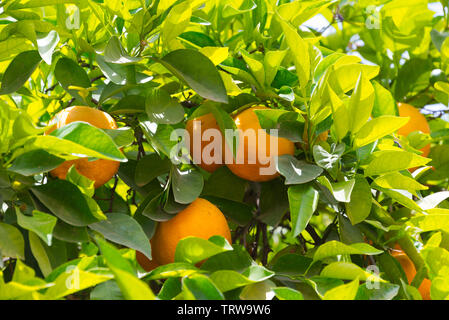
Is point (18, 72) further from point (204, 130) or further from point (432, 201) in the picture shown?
point (432, 201)

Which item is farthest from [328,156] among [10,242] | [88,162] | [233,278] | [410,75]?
[410,75]

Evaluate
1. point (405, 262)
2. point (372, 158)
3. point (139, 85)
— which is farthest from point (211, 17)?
point (405, 262)

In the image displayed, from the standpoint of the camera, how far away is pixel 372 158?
3.28 feet

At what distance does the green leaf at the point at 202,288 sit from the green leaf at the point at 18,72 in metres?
0.46

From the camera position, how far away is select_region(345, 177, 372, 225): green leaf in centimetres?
95

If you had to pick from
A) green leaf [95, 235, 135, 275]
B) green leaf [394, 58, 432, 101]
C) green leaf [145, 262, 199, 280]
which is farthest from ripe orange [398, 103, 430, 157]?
green leaf [95, 235, 135, 275]

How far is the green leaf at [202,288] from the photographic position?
0.75 meters

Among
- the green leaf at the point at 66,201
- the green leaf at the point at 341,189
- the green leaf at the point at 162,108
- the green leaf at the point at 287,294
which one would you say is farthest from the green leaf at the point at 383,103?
the green leaf at the point at 66,201

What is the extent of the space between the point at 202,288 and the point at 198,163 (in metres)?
0.35

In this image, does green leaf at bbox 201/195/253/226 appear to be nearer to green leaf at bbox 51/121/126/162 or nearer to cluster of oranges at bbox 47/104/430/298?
cluster of oranges at bbox 47/104/430/298

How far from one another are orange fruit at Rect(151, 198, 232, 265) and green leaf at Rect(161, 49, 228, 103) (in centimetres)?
19

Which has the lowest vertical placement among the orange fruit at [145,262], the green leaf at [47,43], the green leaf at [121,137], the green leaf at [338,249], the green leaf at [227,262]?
the orange fruit at [145,262]

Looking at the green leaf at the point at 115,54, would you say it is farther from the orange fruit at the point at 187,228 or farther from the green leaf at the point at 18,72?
the orange fruit at the point at 187,228
